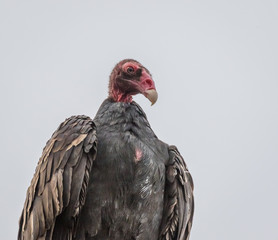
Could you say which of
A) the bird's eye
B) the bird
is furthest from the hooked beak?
the bird's eye

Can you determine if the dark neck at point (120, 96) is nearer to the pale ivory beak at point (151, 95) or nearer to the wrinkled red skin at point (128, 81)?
the wrinkled red skin at point (128, 81)

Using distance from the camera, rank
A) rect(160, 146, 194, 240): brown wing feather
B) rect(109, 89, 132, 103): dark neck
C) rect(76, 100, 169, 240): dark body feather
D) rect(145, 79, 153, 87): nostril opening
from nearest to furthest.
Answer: rect(76, 100, 169, 240): dark body feather < rect(160, 146, 194, 240): brown wing feather < rect(145, 79, 153, 87): nostril opening < rect(109, 89, 132, 103): dark neck

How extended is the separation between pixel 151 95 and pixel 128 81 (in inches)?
21.2

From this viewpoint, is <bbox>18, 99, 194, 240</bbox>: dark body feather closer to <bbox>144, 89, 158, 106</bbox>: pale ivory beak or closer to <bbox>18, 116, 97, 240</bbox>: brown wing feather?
<bbox>18, 116, 97, 240</bbox>: brown wing feather

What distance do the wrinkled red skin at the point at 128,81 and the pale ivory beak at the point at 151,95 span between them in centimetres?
9

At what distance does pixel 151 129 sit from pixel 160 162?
50 centimetres

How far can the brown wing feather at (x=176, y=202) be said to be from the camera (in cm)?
907

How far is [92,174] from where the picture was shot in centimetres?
878

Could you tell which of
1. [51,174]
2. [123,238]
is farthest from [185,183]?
[51,174]

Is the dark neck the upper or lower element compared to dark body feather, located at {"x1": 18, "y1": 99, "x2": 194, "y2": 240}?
upper

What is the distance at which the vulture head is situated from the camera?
9367 mm

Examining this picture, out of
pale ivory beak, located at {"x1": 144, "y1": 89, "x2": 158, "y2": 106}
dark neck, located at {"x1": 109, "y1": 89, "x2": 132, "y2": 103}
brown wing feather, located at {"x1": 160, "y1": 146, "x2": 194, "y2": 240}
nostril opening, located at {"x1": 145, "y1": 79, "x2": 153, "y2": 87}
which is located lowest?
brown wing feather, located at {"x1": 160, "y1": 146, "x2": 194, "y2": 240}

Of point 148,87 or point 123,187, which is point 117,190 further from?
point 148,87

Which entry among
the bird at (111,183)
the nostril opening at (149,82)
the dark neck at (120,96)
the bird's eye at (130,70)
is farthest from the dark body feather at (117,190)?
the bird's eye at (130,70)
